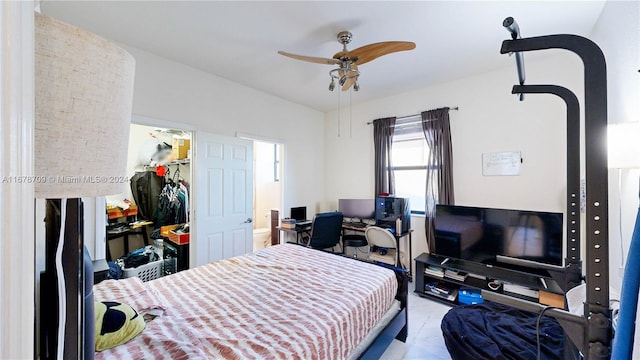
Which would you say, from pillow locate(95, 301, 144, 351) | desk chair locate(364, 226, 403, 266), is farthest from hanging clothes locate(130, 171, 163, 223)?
desk chair locate(364, 226, 403, 266)

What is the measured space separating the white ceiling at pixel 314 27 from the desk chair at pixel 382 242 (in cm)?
196

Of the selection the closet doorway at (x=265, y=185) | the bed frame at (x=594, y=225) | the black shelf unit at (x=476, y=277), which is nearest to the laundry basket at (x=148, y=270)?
the closet doorway at (x=265, y=185)

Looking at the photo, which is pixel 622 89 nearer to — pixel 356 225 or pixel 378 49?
pixel 378 49

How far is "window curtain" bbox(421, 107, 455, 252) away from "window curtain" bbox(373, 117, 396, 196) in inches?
19.7

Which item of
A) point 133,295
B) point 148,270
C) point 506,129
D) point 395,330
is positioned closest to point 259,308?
point 133,295

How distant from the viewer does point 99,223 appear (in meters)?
2.24

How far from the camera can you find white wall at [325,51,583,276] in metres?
2.55

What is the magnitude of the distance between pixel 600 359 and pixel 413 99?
10.9 ft

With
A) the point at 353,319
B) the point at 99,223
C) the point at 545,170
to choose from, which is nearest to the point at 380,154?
the point at 545,170

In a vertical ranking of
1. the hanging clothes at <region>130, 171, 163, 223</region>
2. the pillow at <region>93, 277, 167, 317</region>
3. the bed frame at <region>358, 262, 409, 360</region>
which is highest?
the hanging clothes at <region>130, 171, 163, 223</region>

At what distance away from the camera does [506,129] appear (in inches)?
111

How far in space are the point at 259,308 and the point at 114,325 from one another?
27.1 inches

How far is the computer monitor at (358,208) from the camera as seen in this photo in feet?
12.6

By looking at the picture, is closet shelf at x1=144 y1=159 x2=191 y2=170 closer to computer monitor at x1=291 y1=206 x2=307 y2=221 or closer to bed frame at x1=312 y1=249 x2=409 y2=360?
computer monitor at x1=291 y1=206 x2=307 y2=221
